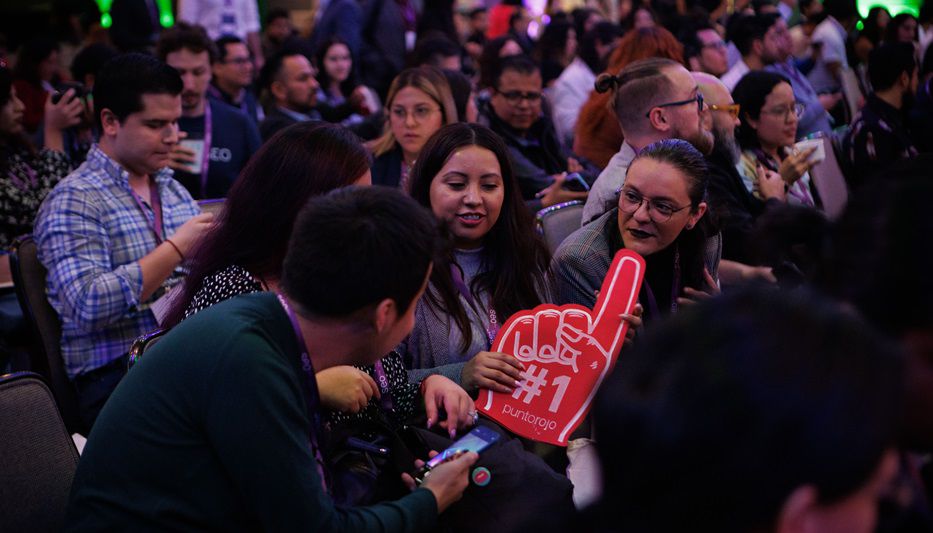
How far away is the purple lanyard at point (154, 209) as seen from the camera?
3.32 meters

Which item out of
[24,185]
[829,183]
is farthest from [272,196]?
[829,183]

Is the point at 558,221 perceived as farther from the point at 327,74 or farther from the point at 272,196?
the point at 327,74

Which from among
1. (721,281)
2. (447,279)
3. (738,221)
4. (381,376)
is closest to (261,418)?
(381,376)

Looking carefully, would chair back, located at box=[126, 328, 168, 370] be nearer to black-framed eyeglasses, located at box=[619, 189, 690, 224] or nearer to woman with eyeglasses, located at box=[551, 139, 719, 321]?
woman with eyeglasses, located at box=[551, 139, 719, 321]

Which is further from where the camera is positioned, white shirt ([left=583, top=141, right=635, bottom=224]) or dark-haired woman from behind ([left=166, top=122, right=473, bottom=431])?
white shirt ([left=583, top=141, right=635, bottom=224])

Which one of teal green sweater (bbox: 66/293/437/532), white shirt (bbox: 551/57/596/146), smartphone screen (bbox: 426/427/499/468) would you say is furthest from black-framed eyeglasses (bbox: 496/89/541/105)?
teal green sweater (bbox: 66/293/437/532)

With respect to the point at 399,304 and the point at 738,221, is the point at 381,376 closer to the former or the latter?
the point at 399,304

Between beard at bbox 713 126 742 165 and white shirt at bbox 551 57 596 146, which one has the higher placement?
beard at bbox 713 126 742 165

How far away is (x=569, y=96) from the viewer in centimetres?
682

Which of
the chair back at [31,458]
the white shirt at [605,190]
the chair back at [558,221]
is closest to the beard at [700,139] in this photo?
the white shirt at [605,190]

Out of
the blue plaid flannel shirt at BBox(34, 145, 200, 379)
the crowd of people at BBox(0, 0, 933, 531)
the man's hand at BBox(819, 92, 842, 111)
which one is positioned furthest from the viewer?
the man's hand at BBox(819, 92, 842, 111)

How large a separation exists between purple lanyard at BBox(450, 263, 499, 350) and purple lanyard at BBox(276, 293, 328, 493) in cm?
103

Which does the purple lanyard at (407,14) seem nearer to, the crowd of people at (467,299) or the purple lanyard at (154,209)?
the crowd of people at (467,299)

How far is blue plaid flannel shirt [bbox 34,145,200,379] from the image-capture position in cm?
300
